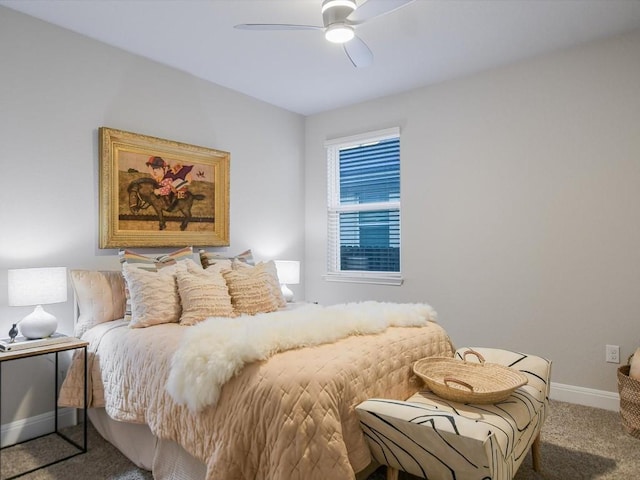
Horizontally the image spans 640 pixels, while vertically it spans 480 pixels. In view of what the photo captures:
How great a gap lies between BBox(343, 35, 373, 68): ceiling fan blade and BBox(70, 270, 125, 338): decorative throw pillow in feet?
6.48

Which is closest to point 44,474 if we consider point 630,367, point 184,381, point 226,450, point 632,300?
point 184,381

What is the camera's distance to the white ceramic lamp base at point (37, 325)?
91.7 inches

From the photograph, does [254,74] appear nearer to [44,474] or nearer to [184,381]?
[184,381]

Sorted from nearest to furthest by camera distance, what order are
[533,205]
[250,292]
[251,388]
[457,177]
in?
1. [251,388]
2. [250,292]
3. [533,205]
4. [457,177]

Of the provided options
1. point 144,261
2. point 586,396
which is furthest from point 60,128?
point 586,396

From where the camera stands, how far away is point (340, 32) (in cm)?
216

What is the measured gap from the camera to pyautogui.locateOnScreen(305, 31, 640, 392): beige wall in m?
2.90

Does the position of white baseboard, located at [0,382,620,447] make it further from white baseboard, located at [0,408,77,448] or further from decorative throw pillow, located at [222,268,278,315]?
decorative throw pillow, located at [222,268,278,315]

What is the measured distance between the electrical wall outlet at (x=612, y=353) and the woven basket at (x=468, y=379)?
1.26 metres

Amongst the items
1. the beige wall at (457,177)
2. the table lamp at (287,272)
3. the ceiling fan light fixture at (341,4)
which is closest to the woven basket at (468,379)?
the beige wall at (457,177)

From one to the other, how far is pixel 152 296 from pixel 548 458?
2.30 metres

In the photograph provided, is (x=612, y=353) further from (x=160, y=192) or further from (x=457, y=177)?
(x=160, y=192)

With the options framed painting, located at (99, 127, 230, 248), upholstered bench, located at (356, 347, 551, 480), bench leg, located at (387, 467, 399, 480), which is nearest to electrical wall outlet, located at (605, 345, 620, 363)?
upholstered bench, located at (356, 347, 551, 480)

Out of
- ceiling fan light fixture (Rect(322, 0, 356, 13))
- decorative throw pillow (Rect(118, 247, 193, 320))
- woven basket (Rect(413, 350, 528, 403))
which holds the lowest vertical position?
woven basket (Rect(413, 350, 528, 403))
